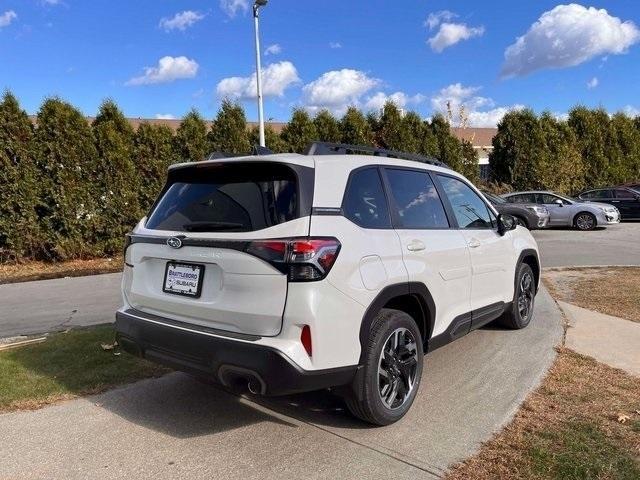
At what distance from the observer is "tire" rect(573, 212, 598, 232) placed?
2006 cm

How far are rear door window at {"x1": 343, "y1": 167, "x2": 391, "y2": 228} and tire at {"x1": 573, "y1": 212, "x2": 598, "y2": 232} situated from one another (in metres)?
18.5

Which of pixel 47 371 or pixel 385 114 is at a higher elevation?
pixel 385 114

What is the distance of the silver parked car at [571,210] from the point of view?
20.1 m

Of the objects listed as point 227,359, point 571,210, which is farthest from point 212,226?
point 571,210

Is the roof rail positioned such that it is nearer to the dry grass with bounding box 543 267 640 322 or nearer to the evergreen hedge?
the dry grass with bounding box 543 267 640 322

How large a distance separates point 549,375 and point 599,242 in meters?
13.0

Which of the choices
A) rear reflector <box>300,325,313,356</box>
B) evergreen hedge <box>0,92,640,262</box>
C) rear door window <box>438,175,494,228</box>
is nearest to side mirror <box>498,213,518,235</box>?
rear door window <box>438,175,494,228</box>

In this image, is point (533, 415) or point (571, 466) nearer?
point (571, 466)

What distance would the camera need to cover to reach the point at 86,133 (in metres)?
12.2

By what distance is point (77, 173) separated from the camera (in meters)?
12.0

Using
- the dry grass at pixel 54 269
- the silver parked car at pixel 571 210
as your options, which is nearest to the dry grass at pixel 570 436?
the dry grass at pixel 54 269

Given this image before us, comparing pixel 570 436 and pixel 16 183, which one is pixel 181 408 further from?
pixel 16 183

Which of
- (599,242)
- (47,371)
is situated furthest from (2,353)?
(599,242)

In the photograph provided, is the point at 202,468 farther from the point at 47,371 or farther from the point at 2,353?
the point at 2,353
